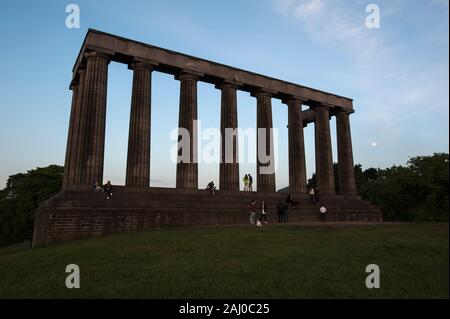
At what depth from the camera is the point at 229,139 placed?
4056cm

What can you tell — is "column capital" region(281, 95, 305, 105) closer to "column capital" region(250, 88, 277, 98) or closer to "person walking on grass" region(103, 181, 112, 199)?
"column capital" region(250, 88, 277, 98)

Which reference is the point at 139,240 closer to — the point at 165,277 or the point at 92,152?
the point at 165,277

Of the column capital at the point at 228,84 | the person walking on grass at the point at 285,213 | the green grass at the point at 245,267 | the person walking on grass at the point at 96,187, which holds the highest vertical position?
the column capital at the point at 228,84

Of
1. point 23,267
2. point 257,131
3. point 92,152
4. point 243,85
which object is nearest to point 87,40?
point 92,152

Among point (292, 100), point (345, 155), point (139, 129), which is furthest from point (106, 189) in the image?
point (345, 155)

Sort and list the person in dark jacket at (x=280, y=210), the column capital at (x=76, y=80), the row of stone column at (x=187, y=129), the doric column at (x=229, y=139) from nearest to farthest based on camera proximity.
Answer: the person in dark jacket at (x=280, y=210)
the row of stone column at (x=187, y=129)
the doric column at (x=229, y=139)
the column capital at (x=76, y=80)

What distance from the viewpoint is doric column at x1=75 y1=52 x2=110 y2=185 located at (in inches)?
1296

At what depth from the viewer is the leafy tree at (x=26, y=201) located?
2331 inches

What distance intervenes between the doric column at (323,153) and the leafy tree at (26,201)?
150ft

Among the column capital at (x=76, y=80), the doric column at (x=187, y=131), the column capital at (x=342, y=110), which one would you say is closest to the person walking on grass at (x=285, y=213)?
the doric column at (x=187, y=131)

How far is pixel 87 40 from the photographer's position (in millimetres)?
35156

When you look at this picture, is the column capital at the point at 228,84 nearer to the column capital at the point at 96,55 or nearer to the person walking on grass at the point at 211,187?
the person walking on grass at the point at 211,187

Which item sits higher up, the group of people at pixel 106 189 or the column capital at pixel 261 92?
the column capital at pixel 261 92

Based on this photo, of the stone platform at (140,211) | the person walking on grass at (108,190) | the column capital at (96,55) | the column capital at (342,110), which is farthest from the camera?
the column capital at (342,110)
